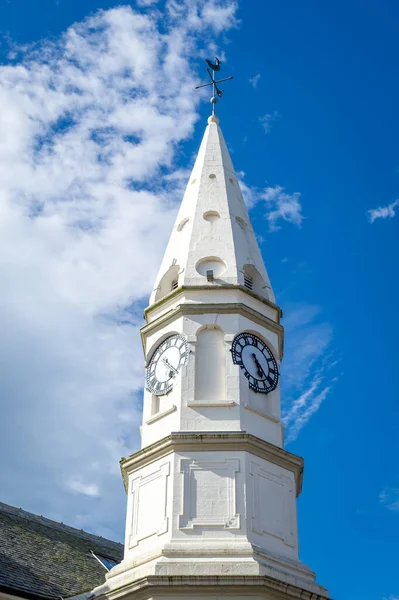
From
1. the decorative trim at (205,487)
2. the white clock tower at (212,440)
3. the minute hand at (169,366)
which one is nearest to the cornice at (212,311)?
the white clock tower at (212,440)

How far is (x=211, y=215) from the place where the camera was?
124 ft

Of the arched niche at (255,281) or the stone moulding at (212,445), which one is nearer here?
the stone moulding at (212,445)

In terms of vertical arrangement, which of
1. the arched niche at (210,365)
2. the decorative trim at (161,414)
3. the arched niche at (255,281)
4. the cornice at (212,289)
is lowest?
the decorative trim at (161,414)

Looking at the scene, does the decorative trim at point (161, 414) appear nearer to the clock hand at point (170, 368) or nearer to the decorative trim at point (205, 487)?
the clock hand at point (170, 368)

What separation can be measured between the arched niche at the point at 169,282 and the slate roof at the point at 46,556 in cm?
1043

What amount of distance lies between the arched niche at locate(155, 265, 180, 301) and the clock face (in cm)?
269

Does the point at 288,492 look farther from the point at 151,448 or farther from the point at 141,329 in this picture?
the point at 141,329

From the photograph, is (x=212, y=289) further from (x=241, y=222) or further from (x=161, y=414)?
(x=161, y=414)

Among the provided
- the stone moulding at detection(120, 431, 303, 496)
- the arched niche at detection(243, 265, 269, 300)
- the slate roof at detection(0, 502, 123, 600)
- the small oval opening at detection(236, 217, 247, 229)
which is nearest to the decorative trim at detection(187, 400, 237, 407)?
the stone moulding at detection(120, 431, 303, 496)

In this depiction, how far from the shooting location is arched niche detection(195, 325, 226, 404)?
106ft

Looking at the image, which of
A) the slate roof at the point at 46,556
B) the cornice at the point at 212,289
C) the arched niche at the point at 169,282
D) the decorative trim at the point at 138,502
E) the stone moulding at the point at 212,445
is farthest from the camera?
the arched niche at the point at 169,282

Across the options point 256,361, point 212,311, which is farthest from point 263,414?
point 212,311

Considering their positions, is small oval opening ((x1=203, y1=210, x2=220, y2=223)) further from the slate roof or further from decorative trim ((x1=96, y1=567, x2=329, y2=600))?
decorative trim ((x1=96, y1=567, x2=329, y2=600))

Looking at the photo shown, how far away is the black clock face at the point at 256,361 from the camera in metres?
33.2
